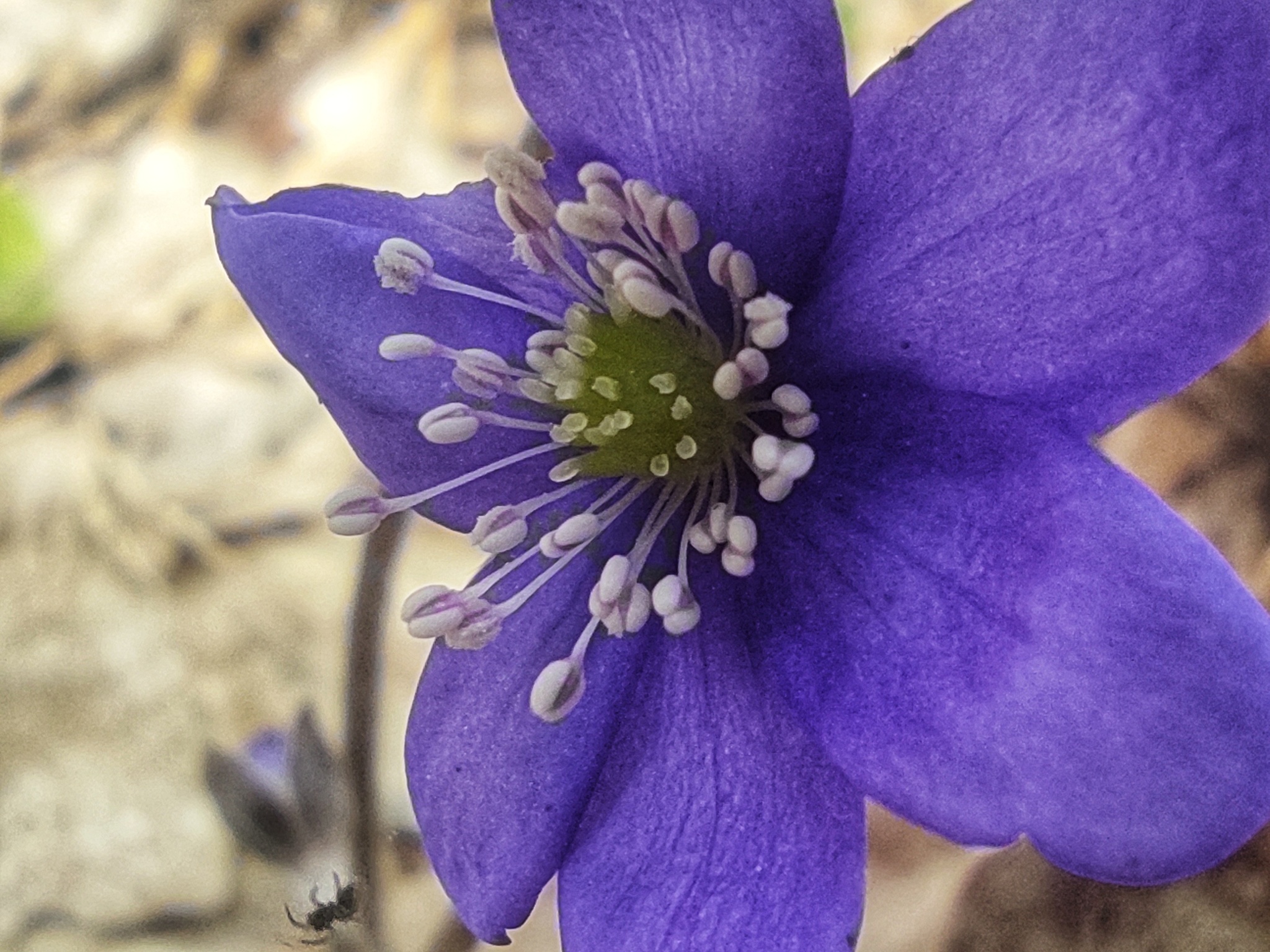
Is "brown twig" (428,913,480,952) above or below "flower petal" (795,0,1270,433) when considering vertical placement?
below

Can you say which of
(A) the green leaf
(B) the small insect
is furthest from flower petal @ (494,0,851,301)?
(A) the green leaf

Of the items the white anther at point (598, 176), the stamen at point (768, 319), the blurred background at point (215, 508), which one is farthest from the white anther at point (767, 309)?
the blurred background at point (215, 508)

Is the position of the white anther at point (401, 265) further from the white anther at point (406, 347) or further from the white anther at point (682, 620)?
the white anther at point (682, 620)

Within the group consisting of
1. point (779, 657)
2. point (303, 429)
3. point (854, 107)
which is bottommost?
point (303, 429)

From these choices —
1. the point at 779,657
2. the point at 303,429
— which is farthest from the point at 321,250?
the point at 303,429

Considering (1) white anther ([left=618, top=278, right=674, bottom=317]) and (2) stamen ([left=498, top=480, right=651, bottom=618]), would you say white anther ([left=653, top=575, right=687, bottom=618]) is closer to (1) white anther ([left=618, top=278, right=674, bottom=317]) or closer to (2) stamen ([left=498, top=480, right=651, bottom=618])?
(2) stamen ([left=498, top=480, right=651, bottom=618])

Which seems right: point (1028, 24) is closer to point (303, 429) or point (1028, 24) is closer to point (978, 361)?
point (978, 361)

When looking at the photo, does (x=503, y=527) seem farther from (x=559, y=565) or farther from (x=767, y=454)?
(x=767, y=454)
